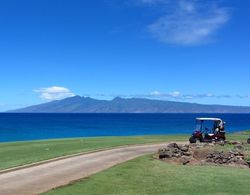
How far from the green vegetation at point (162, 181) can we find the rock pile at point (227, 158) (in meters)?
1.72

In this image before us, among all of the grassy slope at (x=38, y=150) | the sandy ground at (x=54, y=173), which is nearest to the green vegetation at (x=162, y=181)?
the sandy ground at (x=54, y=173)

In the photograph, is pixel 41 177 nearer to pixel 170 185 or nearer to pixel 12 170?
pixel 12 170

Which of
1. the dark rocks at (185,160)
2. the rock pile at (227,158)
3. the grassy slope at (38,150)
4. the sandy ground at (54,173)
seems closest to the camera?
the sandy ground at (54,173)

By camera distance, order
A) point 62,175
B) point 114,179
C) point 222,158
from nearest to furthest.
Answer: point 114,179 < point 62,175 < point 222,158

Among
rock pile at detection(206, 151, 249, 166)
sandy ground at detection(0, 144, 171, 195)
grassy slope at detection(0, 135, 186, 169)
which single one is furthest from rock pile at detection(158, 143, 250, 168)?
grassy slope at detection(0, 135, 186, 169)

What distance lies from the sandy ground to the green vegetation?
103 cm

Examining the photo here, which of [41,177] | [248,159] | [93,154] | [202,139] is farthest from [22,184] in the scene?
[202,139]

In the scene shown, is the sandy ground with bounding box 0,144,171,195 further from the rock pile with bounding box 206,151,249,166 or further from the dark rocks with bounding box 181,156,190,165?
the rock pile with bounding box 206,151,249,166

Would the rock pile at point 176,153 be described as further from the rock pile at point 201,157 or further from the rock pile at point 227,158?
the rock pile at point 227,158

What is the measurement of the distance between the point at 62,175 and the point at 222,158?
9401mm

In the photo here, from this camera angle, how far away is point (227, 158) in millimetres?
25844

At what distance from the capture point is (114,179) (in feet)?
64.4

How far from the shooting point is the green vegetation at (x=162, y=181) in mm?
17125

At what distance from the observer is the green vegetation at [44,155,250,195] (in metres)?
17.1
